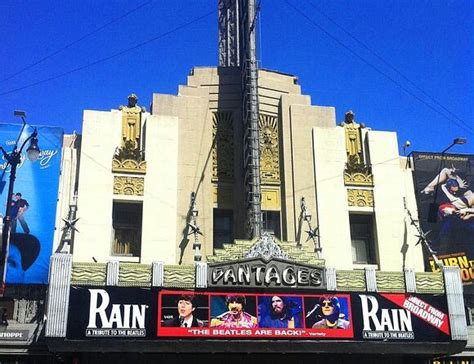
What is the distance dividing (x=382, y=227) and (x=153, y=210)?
432 inches

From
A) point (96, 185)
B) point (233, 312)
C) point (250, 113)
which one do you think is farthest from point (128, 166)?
point (233, 312)

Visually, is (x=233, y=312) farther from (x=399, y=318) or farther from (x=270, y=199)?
(x=270, y=199)

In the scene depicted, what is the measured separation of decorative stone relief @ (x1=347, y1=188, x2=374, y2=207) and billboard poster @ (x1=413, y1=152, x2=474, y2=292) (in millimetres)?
2633

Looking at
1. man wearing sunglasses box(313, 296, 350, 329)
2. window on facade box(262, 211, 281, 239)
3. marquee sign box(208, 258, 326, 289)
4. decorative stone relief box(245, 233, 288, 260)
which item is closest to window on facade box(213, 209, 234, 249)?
window on facade box(262, 211, 281, 239)

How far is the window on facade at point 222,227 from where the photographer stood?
2980cm

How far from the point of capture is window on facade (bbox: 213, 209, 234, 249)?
29.8 m

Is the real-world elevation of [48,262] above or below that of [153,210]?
below

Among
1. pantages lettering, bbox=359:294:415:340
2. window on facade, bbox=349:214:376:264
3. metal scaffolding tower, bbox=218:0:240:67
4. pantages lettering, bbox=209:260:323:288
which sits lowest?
pantages lettering, bbox=359:294:415:340

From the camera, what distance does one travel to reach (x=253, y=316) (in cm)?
2439

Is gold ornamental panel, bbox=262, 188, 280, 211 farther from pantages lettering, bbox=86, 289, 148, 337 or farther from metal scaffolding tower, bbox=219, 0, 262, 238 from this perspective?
pantages lettering, bbox=86, 289, 148, 337

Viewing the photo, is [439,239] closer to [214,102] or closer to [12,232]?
[214,102]

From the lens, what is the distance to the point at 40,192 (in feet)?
91.6

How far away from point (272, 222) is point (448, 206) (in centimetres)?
914

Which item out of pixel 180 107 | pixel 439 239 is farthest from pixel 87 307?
pixel 439 239
